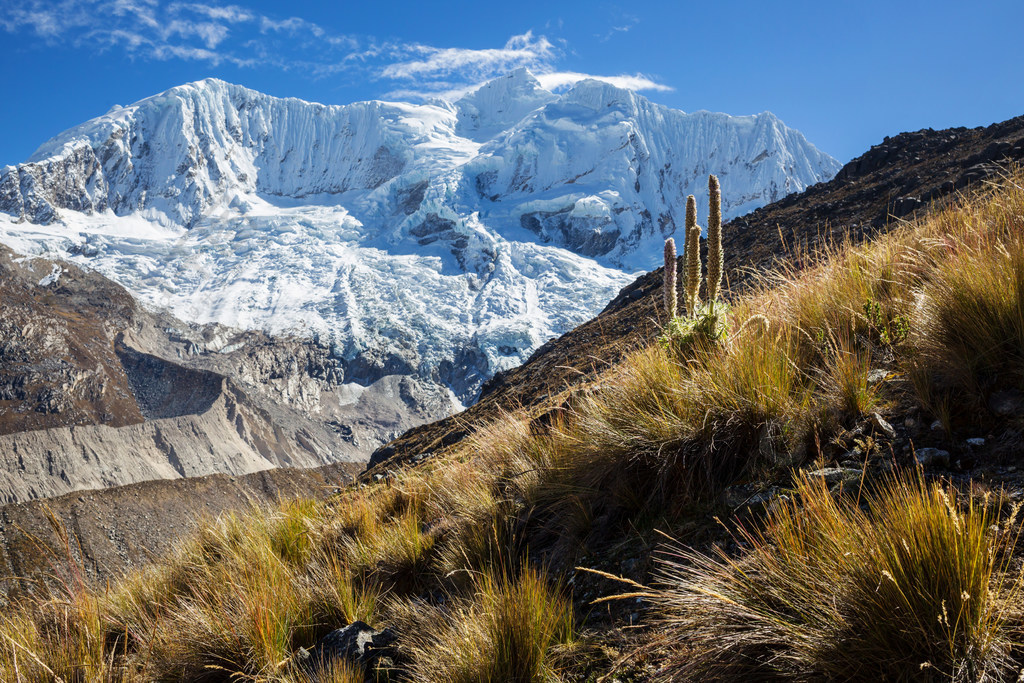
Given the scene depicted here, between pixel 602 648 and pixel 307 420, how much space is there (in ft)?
417

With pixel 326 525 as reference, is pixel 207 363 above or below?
above

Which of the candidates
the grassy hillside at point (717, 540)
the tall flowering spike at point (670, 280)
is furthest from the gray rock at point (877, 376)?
the tall flowering spike at point (670, 280)

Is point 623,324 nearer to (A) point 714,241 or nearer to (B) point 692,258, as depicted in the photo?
(A) point 714,241

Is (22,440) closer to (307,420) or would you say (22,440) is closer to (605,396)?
(307,420)

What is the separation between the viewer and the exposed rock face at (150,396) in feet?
250

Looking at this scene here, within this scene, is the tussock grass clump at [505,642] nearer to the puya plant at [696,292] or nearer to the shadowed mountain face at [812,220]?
the puya plant at [696,292]

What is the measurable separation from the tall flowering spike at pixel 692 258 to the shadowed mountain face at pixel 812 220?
714 cm

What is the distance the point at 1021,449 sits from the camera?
2.23 metres

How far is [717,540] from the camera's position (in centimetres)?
249

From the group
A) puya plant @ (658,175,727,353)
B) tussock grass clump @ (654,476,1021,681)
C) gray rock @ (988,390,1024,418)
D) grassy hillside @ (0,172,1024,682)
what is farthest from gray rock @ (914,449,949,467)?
puya plant @ (658,175,727,353)

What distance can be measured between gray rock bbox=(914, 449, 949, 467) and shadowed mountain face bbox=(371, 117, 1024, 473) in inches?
363

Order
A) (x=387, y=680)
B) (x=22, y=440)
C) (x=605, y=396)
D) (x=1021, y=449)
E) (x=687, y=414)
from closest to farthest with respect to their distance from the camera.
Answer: (x=1021, y=449), (x=387, y=680), (x=687, y=414), (x=605, y=396), (x=22, y=440)

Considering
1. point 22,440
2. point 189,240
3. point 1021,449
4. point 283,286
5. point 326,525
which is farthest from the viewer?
point 189,240

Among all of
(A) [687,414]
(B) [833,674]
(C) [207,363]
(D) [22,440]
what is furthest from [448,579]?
(C) [207,363]
